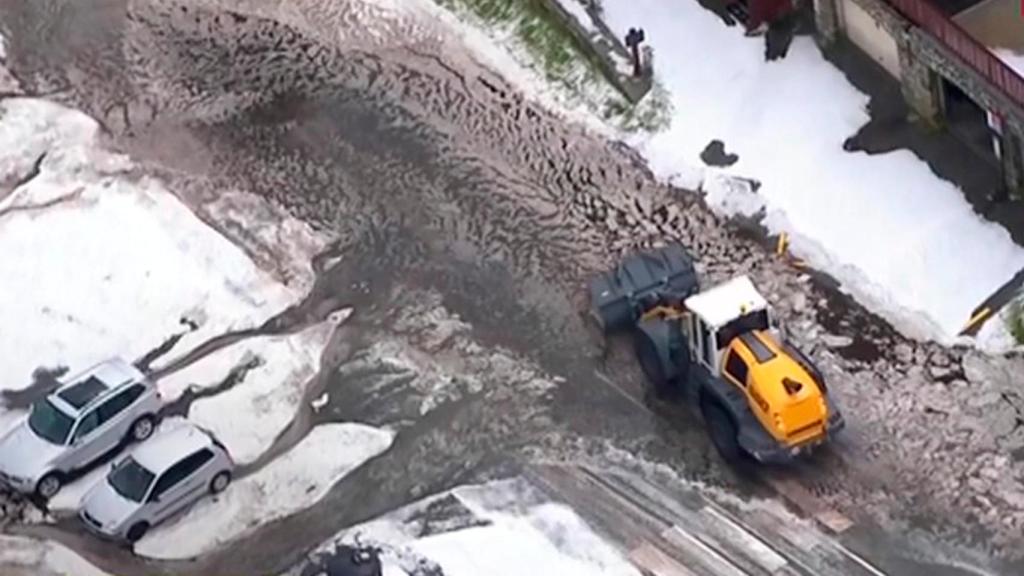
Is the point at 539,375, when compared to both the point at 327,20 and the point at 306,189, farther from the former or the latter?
the point at 327,20

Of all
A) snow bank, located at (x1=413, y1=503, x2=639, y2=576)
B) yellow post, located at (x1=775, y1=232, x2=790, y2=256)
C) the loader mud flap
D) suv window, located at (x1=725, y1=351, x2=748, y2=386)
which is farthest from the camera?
yellow post, located at (x1=775, y1=232, x2=790, y2=256)

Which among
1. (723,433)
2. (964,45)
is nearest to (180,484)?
(723,433)

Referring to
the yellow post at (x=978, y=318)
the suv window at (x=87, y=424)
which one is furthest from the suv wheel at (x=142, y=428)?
the yellow post at (x=978, y=318)

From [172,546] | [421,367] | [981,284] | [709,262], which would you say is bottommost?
[172,546]

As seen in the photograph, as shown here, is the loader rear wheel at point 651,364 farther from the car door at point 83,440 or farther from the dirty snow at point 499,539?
the car door at point 83,440

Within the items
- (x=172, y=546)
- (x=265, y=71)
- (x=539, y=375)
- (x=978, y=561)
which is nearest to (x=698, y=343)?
(x=539, y=375)

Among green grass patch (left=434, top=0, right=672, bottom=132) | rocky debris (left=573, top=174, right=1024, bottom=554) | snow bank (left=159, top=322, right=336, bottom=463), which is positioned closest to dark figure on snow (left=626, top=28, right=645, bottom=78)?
green grass patch (left=434, top=0, right=672, bottom=132)

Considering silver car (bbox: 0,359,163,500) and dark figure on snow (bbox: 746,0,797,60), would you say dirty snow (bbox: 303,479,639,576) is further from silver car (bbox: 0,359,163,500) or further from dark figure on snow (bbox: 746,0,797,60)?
dark figure on snow (bbox: 746,0,797,60)

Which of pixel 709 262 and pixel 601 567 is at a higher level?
pixel 709 262
